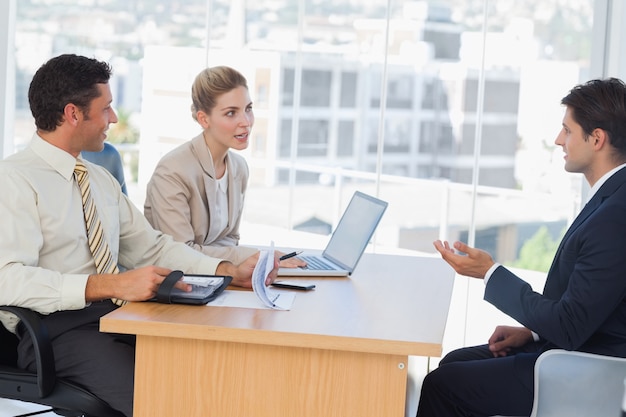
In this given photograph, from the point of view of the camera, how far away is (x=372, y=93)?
10.6 metres

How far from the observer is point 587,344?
7.58 feet

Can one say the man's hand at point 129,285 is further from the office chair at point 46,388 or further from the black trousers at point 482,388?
the black trousers at point 482,388

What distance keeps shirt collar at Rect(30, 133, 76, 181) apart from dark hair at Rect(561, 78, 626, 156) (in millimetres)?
1466

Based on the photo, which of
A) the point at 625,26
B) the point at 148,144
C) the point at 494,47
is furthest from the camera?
the point at 494,47

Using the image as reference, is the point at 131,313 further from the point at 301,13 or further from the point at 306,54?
the point at 306,54

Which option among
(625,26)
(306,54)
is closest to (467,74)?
(306,54)

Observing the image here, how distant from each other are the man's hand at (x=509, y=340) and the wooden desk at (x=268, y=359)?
1.64 ft

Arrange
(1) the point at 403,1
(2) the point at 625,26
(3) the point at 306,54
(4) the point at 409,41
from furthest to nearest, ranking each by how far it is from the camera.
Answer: (1) the point at 403,1, (3) the point at 306,54, (4) the point at 409,41, (2) the point at 625,26

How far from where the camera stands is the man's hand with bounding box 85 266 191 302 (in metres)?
2.31

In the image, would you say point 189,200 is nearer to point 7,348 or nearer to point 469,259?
point 7,348

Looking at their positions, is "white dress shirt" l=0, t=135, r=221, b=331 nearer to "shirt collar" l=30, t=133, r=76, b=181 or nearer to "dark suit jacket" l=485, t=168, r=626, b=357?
"shirt collar" l=30, t=133, r=76, b=181

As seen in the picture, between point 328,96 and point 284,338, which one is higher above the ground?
point 328,96

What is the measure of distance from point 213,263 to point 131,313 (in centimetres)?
58

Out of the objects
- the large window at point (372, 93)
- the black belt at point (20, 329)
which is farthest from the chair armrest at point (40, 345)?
the large window at point (372, 93)
